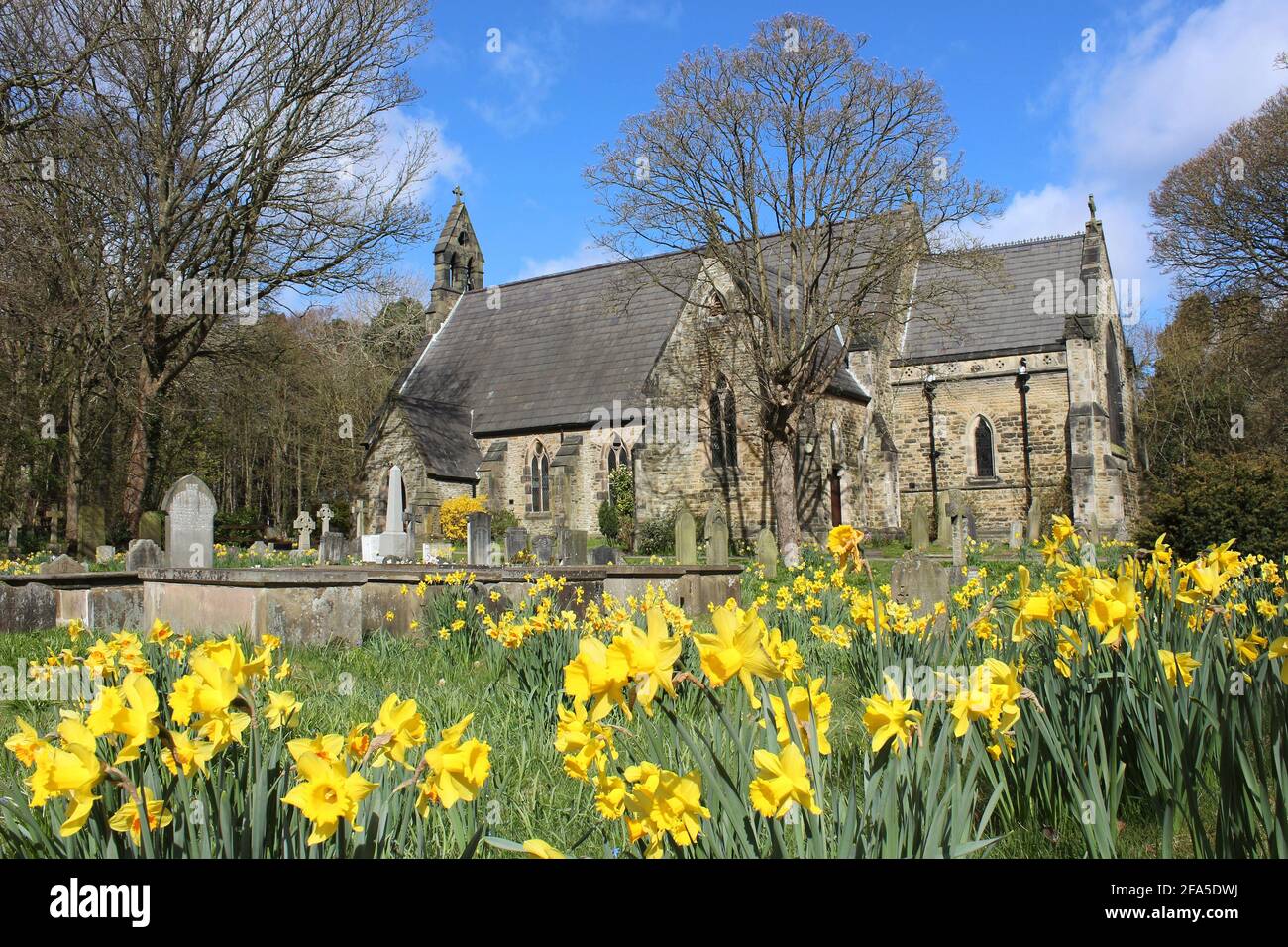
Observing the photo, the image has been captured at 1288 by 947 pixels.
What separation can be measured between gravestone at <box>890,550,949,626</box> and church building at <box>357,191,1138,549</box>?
717 inches

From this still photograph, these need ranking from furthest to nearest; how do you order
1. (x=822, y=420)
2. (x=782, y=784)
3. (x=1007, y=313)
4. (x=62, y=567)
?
(x=1007, y=313)
(x=822, y=420)
(x=62, y=567)
(x=782, y=784)

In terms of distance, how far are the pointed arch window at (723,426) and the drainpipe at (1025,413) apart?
8850 mm

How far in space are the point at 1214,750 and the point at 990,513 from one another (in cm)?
2788

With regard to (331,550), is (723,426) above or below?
above

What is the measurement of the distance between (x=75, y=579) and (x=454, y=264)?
3040 centimetres

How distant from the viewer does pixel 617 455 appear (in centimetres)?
2892

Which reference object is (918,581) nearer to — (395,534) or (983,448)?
(395,534)

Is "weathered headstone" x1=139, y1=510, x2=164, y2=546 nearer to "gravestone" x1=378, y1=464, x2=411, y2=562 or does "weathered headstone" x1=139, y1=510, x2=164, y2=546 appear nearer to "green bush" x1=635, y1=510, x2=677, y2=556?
"gravestone" x1=378, y1=464, x2=411, y2=562

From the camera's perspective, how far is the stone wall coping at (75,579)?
371 inches

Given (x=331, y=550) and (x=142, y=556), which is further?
(x=331, y=550)

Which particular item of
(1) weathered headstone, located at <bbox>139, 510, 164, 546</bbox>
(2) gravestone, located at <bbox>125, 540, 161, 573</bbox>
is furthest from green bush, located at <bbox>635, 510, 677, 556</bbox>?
(2) gravestone, located at <bbox>125, 540, 161, 573</bbox>

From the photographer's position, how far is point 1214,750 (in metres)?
2.97

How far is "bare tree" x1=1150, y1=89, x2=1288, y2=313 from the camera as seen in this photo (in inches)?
957

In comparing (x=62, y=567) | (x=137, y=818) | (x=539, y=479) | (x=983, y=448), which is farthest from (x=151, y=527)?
(x=983, y=448)
